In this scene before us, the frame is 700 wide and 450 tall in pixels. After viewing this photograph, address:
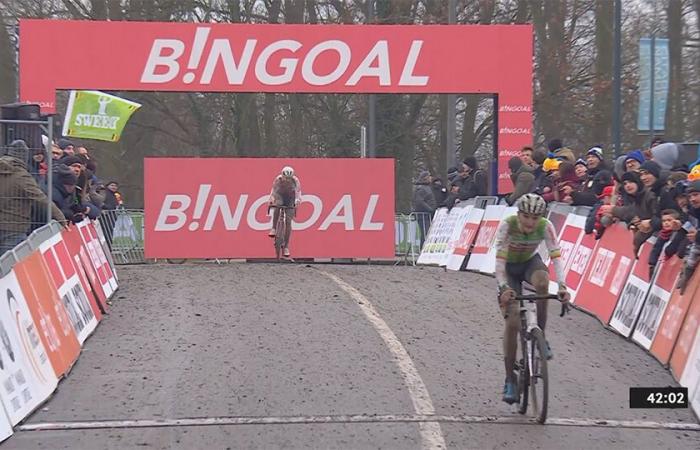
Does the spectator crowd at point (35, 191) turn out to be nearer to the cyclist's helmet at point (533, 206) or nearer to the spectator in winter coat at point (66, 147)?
the spectator in winter coat at point (66, 147)

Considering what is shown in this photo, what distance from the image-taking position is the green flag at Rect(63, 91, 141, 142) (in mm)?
22156

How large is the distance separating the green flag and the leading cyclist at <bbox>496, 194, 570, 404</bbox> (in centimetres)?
1497

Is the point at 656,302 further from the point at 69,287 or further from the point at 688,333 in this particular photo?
the point at 69,287

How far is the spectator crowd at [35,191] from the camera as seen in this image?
11.1m

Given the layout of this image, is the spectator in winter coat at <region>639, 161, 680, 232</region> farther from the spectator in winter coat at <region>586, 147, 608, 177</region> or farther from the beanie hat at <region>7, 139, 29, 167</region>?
the beanie hat at <region>7, 139, 29, 167</region>

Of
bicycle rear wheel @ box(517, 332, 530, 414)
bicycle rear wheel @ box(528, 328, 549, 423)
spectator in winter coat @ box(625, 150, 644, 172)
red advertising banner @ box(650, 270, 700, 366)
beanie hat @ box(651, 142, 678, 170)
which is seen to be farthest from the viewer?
beanie hat @ box(651, 142, 678, 170)

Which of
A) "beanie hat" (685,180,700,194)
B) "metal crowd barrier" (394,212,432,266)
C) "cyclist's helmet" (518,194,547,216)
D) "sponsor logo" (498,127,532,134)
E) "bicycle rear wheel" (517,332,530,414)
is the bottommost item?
"metal crowd barrier" (394,212,432,266)

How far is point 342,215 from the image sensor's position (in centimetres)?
2252

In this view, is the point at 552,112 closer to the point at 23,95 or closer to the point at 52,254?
the point at 23,95

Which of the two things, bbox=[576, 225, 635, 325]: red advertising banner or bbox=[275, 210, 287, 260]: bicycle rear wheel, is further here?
bbox=[275, 210, 287, 260]: bicycle rear wheel

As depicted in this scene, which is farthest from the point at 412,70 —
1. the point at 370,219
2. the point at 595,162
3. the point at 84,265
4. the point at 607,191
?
the point at 84,265

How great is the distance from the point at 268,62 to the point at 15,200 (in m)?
10.9

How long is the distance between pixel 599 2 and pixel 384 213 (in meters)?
16.0

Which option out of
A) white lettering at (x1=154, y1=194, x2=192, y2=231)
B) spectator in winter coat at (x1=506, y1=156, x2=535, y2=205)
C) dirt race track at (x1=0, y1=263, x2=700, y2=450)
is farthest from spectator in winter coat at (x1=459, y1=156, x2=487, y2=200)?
dirt race track at (x1=0, y1=263, x2=700, y2=450)
